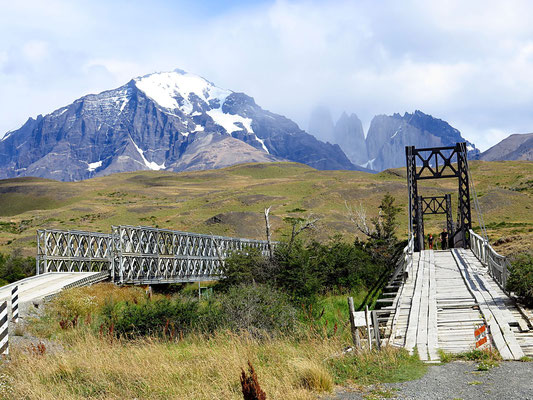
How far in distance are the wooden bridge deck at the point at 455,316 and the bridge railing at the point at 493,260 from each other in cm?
34

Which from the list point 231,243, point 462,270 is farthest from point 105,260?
point 462,270

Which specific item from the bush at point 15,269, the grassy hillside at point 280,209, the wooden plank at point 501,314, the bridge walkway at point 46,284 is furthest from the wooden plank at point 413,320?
the bush at point 15,269

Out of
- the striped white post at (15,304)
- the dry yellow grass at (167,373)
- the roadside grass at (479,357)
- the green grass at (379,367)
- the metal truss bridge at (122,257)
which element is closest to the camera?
the dry yellow grass at (167,373)

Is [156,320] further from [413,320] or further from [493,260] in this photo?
[493,260]

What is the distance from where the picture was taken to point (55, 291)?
20.5 meters

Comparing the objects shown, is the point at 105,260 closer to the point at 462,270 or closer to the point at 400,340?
the point at 462,270

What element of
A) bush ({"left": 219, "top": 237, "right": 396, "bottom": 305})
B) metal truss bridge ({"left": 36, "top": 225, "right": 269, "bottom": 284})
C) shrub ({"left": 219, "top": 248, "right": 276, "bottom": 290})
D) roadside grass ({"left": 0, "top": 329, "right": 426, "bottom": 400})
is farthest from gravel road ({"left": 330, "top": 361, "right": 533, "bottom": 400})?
metal truss bridge ({"left": 36, "top": 225, "right": 269, "bottom": 284})

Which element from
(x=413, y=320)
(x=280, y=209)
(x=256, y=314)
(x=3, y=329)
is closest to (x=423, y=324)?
(x=413, y=320)

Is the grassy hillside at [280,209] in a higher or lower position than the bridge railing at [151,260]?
higher

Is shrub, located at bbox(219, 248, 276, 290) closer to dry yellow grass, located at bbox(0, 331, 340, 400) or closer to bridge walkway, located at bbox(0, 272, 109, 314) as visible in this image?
bridge walkway, located at bbox(0, 272, 109, 314)

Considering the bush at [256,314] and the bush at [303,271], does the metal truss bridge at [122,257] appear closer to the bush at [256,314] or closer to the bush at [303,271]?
the bush at [303,271]

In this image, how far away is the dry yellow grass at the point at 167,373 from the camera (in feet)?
26.8

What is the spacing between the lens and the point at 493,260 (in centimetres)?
1948

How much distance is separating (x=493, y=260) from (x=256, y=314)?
33.4ft
